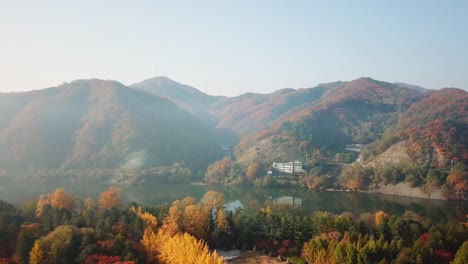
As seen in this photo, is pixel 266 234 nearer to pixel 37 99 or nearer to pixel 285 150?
pixel 285 150

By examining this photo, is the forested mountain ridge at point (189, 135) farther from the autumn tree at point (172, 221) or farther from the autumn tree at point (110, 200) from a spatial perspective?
the autumn tree at point (172, 221)

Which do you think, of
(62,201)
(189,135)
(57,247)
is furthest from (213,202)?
(189,135)

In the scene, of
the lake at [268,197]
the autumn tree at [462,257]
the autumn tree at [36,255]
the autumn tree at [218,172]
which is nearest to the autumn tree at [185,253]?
the autumn tree at [36,255]

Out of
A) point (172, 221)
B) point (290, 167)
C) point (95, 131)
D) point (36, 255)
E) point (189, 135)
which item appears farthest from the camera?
point (189, 135)

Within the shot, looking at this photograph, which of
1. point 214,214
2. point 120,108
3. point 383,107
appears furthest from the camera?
point 383,107

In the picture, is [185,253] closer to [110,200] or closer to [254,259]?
[254,259]

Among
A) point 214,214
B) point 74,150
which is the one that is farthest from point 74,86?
point 214,214
